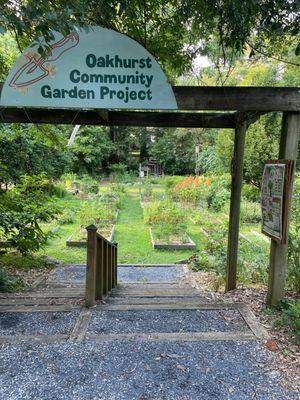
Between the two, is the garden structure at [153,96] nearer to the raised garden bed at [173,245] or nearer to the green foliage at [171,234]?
the raised garden bed at [173,245]

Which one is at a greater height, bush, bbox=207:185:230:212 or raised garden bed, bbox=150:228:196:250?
bush, bbox=207:185:230:212

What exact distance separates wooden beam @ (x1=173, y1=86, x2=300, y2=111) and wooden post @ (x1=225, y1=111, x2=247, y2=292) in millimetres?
798

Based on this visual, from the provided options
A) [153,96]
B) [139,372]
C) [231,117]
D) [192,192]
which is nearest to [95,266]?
[139,372]

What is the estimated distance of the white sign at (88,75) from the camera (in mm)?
2691

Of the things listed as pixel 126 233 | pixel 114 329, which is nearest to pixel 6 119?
pixel 114 329

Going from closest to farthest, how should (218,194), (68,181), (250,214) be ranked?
(250,214), (218,194), (68,181)

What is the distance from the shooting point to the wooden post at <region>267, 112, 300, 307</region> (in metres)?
2.96

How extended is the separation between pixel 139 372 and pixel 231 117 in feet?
9.34

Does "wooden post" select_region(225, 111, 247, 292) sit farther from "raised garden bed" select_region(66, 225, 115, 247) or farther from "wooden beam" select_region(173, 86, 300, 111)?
"raised garden bed" select_region(66, 225, 115, 247)

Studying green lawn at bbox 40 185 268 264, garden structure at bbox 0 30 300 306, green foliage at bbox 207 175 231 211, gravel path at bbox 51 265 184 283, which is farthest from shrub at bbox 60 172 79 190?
garden structure at bbox 0 30 300 306

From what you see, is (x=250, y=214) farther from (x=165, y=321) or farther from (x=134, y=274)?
(x=165, y=321)

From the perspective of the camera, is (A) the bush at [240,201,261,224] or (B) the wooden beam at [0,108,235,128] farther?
(A) the bush at [240,201,261,224]

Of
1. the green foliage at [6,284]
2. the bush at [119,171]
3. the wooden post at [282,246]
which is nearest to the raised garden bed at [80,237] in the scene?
the green foliage at [6,284]

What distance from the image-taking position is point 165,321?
9.67ft
